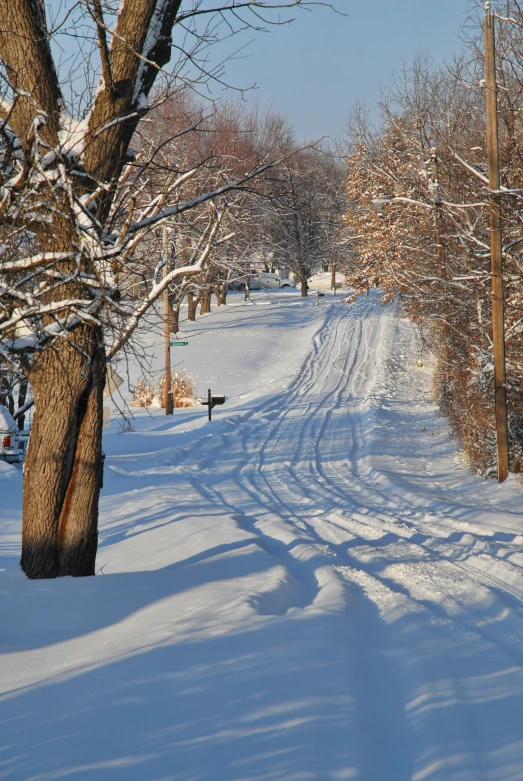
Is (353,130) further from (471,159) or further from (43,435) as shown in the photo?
(43,435)

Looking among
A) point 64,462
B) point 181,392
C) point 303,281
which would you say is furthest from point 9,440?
point 303,281

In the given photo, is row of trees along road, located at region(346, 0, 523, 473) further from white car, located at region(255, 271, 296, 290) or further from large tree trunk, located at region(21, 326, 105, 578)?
white car, located at region(255, 271, 296, 290)

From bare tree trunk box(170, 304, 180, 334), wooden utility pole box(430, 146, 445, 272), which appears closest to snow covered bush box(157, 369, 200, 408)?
bare tree trunk box(170, 304, 180, 334)

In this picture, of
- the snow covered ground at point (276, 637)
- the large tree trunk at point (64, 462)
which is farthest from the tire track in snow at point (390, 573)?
the large tree trunk at point (64, 462)

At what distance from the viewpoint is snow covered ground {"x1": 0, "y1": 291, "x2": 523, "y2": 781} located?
12.8 ft

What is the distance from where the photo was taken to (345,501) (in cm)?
1311

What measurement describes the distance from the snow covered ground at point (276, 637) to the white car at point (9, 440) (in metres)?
0.57

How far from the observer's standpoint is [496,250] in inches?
524

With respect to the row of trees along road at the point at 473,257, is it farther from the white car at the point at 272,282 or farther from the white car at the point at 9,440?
the white car at the point at 272,282

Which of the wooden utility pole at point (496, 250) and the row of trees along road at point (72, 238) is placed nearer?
the row of trees along road at point (72, 238)

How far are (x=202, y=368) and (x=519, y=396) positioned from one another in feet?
76.2

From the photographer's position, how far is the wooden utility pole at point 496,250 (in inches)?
511

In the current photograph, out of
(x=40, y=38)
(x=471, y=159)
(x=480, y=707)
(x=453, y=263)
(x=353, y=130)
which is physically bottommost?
(x=480, y=707)

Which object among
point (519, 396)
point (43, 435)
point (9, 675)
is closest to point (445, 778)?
point (9, 675)
